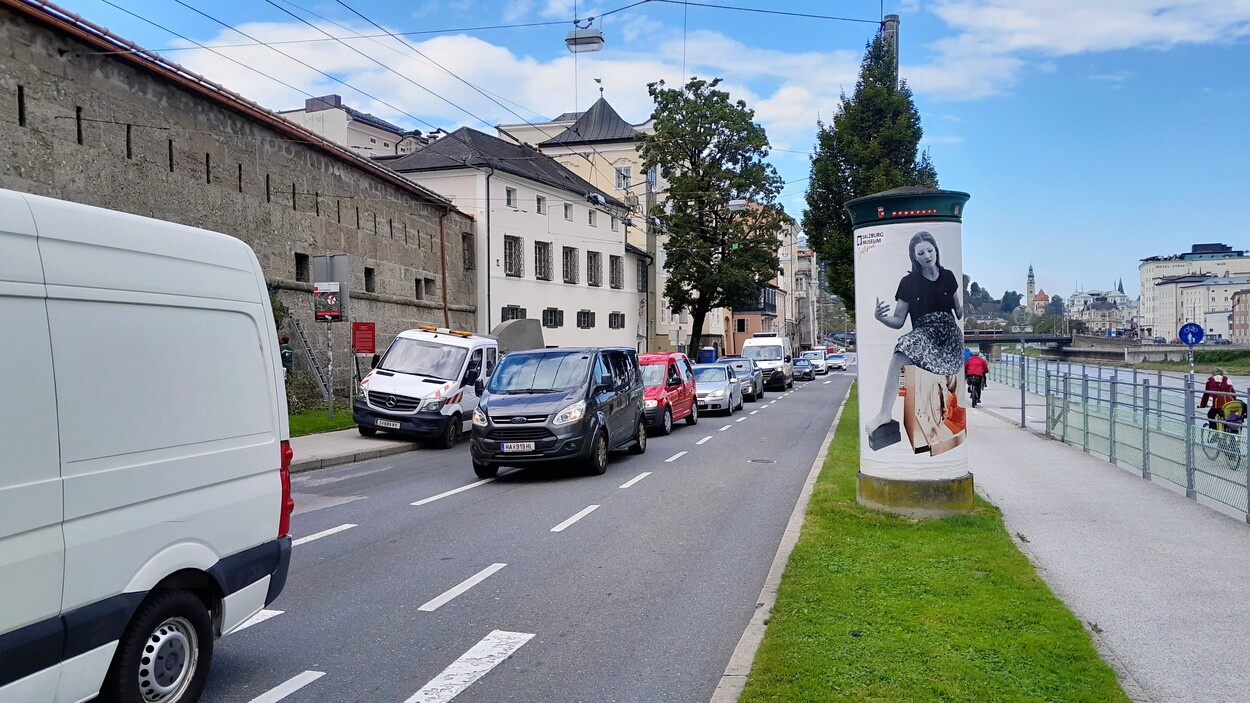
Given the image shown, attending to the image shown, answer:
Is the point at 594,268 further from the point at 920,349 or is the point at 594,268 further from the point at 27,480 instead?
the point at 27,480

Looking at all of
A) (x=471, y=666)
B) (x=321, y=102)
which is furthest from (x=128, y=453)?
(x=321, y=102)

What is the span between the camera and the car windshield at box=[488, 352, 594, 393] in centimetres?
1444

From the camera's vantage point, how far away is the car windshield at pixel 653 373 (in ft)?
72.6

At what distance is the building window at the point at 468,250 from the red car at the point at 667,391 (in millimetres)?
17732

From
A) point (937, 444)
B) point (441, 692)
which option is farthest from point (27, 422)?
point (937, 444)

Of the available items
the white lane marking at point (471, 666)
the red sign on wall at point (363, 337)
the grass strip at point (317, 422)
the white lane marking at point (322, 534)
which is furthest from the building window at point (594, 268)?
the white lane marking at point (471, 666)

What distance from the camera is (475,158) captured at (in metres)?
41.1

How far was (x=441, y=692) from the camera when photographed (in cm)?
511

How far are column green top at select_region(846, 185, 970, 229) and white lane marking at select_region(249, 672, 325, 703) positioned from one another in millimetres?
7022

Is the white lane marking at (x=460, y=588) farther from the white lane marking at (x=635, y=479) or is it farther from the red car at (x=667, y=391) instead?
the red car at (x=667, y=391)

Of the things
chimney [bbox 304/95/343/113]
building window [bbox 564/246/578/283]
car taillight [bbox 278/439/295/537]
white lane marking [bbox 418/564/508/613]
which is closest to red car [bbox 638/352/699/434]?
white lane marking [bbox 418/564/508/613]

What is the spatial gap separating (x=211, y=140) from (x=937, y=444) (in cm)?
1949

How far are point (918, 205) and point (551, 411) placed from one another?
627cm

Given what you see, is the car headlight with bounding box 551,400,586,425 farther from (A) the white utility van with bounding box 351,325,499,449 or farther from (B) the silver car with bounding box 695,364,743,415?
(B) the silver car with bounding box 695,364,743,415
